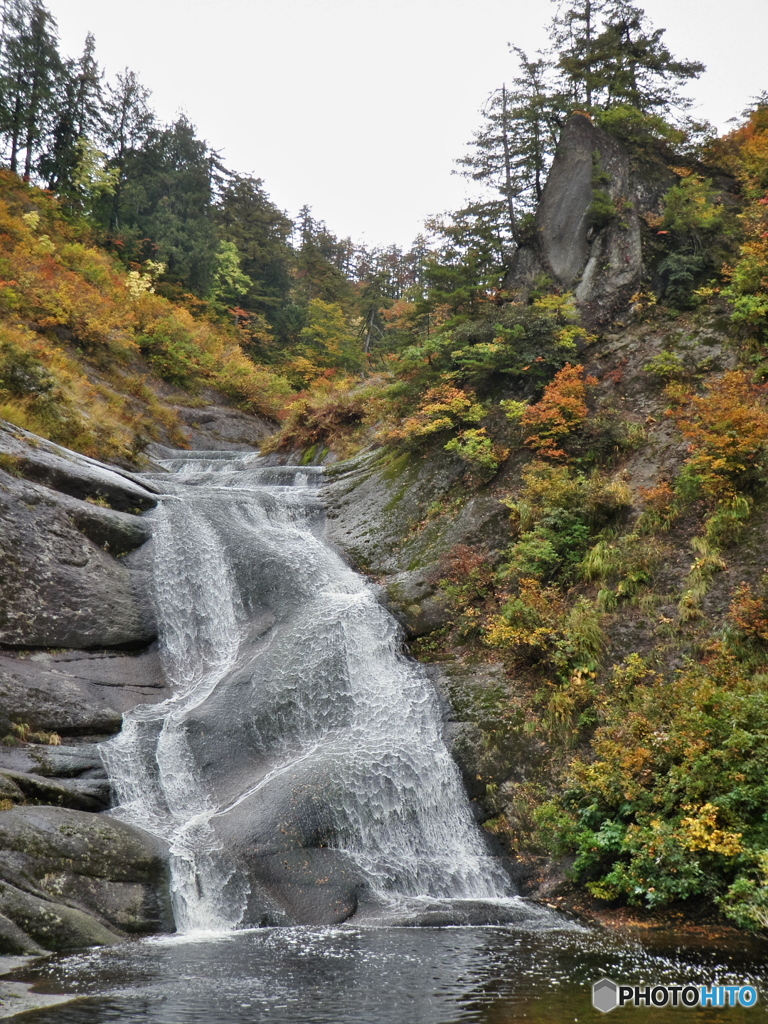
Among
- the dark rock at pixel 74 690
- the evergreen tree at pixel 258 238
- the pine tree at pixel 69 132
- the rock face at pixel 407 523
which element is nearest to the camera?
the dark rock at pixel 74 690

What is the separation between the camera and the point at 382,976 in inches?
244

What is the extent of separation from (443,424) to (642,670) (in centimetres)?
855

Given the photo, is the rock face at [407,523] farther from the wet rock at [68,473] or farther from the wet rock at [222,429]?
the wet rock at [222,429]

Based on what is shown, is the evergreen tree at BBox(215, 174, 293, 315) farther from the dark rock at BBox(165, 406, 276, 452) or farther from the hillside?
the dark rock at BBox(165, 406, 276, 452)

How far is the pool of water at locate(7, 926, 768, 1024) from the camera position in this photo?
5.21 m

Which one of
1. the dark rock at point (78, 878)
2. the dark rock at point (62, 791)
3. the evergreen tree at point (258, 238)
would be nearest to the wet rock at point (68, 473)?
the dark rock at point (62, 791)

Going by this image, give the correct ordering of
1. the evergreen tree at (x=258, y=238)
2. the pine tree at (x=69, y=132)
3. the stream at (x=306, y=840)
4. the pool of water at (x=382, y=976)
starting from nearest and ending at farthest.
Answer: the pool of water at (x=382, y=976) < the stream at (x=306, y=840) < the pine tree at (x=69, y=132) < the evergreen tree at (x=258, y=238)

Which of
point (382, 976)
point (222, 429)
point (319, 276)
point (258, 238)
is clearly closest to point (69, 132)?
point (258, 238)

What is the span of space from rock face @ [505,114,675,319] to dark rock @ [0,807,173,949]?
Answer: 56.0 feet

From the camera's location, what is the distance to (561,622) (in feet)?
37.0

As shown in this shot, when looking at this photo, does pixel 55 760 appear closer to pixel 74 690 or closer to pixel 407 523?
pixel 74 690

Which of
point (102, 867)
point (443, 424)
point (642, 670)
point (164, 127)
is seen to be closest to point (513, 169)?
point (443, 424)

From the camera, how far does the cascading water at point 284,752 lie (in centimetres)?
877

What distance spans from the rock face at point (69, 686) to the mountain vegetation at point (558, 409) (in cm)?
340
